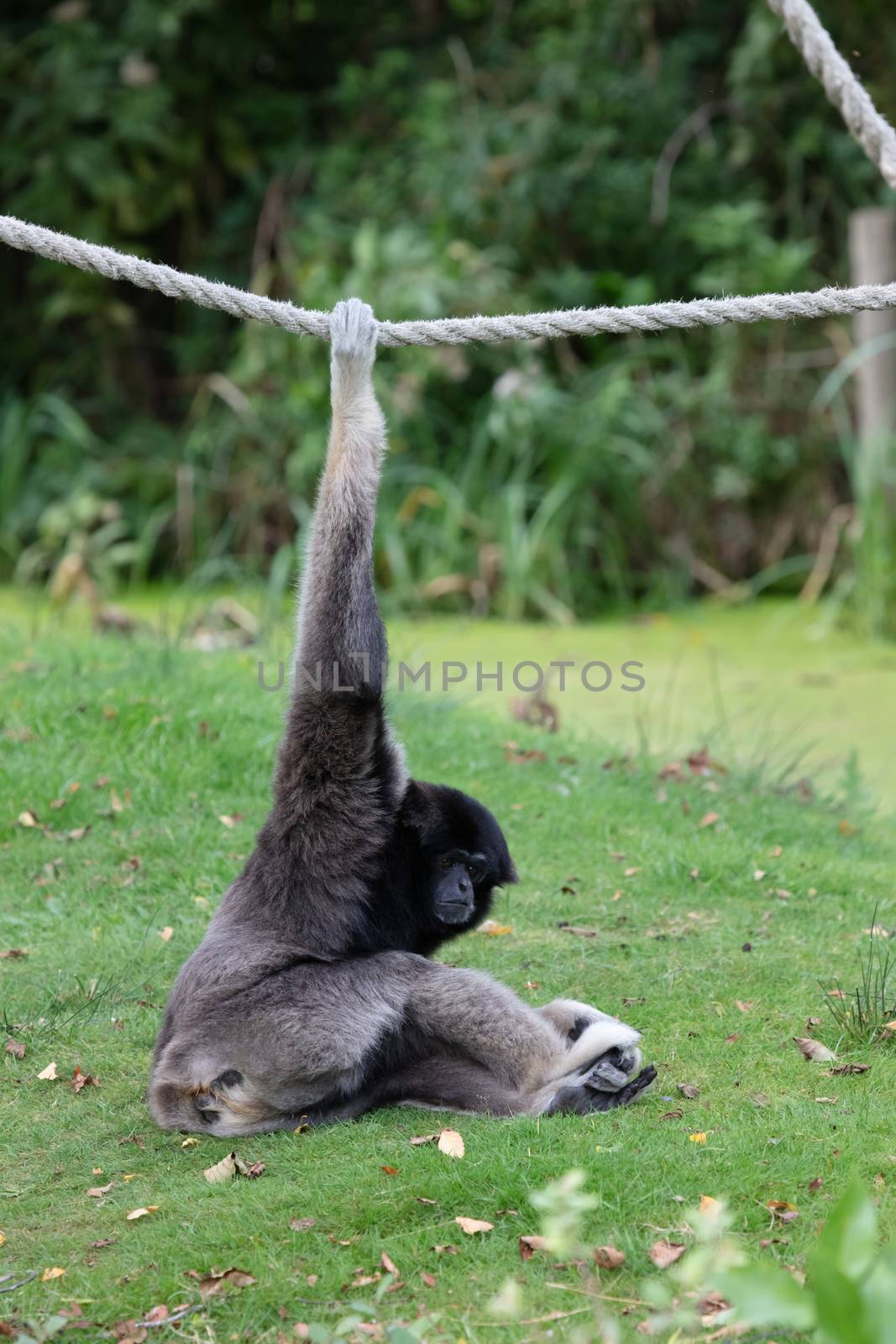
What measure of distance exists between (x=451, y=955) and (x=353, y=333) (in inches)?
106

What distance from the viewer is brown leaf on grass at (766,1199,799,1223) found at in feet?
12.1

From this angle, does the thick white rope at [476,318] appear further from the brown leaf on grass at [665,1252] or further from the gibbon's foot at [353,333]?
the brown leaf on grass at [665,1252]

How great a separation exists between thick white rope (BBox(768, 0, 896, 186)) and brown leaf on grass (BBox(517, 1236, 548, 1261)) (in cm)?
434

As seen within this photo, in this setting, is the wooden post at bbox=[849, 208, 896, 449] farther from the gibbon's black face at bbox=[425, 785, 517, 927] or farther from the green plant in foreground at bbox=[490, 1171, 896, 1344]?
the green plant in foreground at bbox=[490, 1171, 896, 1344]

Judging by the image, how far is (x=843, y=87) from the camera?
5.91 metres

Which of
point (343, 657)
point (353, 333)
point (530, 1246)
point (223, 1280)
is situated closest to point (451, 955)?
point (343, 657)

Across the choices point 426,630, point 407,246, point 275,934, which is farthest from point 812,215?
point 275,934

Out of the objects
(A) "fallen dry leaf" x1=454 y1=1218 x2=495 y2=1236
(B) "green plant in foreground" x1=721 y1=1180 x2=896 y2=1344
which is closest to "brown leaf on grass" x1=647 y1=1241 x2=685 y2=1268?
(A) "fallen dry leaf" x1=454 y1=1218 x2=495 y2=1236

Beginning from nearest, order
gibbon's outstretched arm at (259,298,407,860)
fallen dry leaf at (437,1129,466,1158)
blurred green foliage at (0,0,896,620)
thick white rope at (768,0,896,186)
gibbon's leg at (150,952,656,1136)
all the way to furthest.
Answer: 1. fallen dry leaf at (437,1129,466,1158)
2. gibbon's leg at (150,952,656,1136)
3. gibbon's outstretched arm at (259,298,407,860)
4. thick white rope at (768,0,896,186)
5. blurred green foliage at (0,0,896,620)

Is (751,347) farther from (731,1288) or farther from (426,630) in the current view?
(731,1288)

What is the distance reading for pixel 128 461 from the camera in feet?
47.9

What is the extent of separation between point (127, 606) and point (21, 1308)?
10358 millimetres

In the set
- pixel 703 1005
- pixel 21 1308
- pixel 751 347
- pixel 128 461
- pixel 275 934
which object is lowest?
pixel 21 1308

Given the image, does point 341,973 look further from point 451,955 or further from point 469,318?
point 469,318
